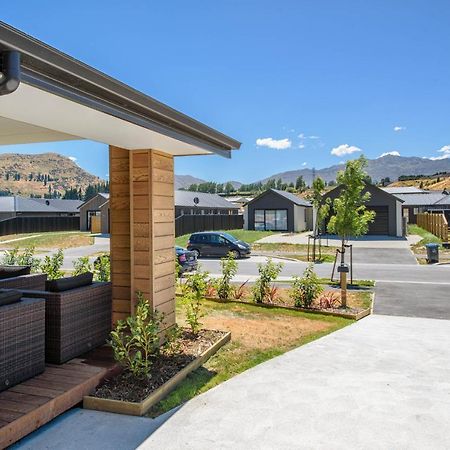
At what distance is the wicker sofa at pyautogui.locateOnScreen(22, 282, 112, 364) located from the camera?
4973mm

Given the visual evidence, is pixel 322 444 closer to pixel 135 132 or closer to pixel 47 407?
A: pixel 47 407

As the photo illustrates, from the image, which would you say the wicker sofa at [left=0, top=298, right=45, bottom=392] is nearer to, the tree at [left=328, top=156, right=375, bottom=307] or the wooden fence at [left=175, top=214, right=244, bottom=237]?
the tree at [left=328, top=156, right=375, bottom=307]

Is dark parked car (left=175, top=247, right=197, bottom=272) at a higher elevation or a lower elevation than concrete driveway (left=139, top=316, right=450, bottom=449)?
higher

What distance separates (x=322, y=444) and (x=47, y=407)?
2420 millimetres

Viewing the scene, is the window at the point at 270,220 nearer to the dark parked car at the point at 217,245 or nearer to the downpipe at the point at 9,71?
the dark parked car at the point at 217,245

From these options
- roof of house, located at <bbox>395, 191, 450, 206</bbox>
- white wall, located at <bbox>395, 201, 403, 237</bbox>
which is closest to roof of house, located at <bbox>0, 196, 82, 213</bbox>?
white wall, located at <bbox>395, 201, 403, 237</bbox>

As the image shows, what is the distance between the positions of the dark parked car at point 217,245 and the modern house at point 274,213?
1459 centimetres

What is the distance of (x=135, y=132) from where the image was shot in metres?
4.73

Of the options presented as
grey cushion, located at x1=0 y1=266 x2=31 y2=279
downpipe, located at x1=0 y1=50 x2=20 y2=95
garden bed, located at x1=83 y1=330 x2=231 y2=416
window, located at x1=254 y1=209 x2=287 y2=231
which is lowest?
garden bed, located at x1=83 y1=330 x2=231 y2=416

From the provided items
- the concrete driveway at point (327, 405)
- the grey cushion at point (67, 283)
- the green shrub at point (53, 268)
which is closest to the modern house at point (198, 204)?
the green shrub at point (53, 268)

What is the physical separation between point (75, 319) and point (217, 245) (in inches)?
700

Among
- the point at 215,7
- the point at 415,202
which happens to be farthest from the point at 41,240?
the point at 415,202

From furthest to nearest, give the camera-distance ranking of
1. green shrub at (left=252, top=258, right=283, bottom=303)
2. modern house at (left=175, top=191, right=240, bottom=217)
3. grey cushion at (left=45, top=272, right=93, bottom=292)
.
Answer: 1. modern house at (left=175, top=191, right=240, bottom=217)
2. green shrub at (left=252, top=258, right=283, bottom=303)
3. grey cushion at (left=45, top=272, right=93, bottom=292)

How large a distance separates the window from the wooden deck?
32.8 metres
